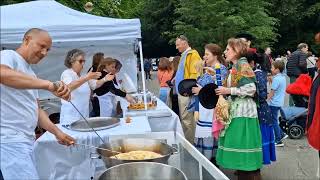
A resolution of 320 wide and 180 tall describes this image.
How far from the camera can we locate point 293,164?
5.60 m

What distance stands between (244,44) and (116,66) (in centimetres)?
205

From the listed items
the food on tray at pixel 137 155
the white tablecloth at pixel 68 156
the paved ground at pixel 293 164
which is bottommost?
the paved ground at pixel 293 164

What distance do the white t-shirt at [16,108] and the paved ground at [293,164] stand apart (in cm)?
308

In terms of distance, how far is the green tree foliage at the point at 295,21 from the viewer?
Result: 99.1 ft

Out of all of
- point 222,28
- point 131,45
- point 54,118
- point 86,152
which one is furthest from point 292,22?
A: point 86,152

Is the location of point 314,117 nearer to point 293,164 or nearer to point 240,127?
point 240,127

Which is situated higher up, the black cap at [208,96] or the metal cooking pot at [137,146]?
the black cap at [208,96]

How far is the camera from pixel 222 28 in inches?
1045

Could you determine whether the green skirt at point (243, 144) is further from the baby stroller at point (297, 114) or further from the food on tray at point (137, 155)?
the baby stroller at point (297, 114)

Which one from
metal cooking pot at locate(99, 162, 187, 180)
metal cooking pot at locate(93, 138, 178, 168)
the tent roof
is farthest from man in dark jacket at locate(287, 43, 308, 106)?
metal cooking pot at locate(99, 162, 187, 180)

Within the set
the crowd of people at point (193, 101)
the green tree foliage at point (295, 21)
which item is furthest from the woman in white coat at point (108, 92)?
the green tree foliage at point (295, 21)

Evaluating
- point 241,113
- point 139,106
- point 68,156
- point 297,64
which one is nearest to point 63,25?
point 139,106

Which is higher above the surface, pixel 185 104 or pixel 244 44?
pixel 244 44

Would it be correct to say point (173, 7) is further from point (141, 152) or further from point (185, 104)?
point (141, 152)
